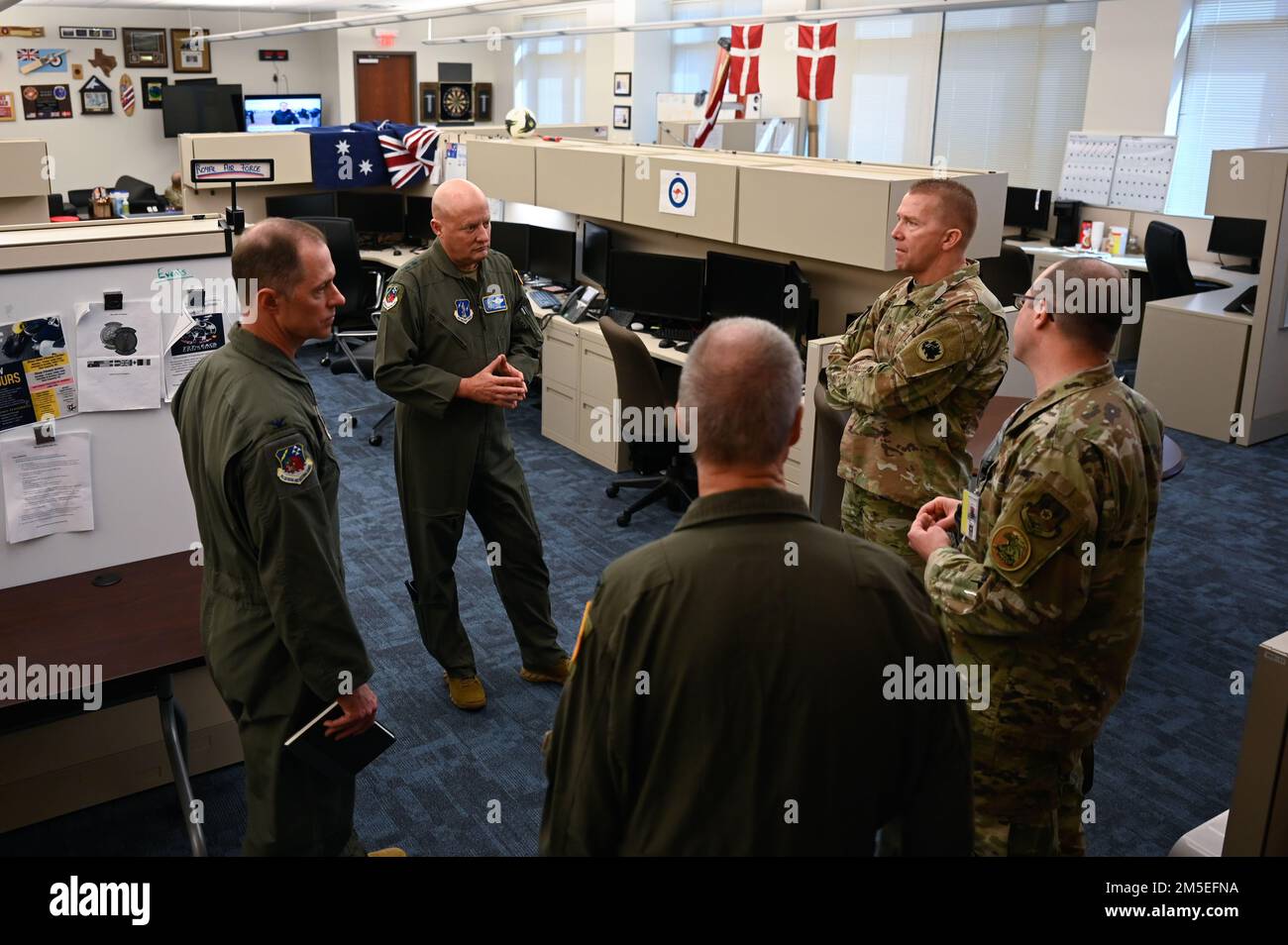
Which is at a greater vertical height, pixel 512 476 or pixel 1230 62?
pixel 1230 62

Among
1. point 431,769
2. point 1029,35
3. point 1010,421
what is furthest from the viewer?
point 1029,35

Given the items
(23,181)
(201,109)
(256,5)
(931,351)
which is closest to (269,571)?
(931,351)

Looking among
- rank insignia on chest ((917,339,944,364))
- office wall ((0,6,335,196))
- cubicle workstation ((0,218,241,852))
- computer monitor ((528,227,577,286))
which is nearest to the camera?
cubicle workstation ((0,218,241,852))

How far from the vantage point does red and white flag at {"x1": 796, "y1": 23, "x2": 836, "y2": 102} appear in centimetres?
777

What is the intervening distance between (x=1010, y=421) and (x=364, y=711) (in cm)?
131

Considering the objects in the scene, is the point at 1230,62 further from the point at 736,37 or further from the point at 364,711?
the point at 364,711

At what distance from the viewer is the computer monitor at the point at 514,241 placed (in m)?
6.15

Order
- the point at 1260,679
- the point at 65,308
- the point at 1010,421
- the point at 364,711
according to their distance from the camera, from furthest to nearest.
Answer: the point at 65,308 < the point at 364,711 < the point at 1010,421 < the point at 1260,679

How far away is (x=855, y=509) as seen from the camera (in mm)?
2963

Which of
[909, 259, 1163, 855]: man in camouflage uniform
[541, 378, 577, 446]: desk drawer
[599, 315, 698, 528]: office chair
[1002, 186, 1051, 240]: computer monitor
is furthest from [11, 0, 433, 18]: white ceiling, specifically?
[909, 259, 1163, 855]: man in camouflage uniform

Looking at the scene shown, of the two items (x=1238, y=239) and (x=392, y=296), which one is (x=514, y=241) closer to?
(x=392, y=296)

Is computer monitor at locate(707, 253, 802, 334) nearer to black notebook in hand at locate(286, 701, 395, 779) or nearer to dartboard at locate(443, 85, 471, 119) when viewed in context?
black notebook in hand at locate(286, 701, 395, 779)

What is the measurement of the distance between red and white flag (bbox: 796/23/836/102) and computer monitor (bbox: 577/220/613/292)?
9.83ft
